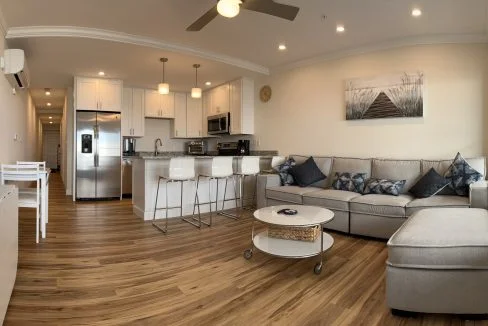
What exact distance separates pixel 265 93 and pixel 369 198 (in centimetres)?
297

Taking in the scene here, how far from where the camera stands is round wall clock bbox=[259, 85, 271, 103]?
5.46m

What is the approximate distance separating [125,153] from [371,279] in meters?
5.61

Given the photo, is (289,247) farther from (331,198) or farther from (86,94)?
(86,94)

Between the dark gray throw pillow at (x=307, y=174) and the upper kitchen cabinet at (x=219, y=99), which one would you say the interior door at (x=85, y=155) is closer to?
the upper kitchen cabinet at (x=219, y=99)

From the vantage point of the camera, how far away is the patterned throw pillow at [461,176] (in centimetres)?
309

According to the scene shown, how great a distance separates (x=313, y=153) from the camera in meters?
4.79

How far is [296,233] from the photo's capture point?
2.75 meters

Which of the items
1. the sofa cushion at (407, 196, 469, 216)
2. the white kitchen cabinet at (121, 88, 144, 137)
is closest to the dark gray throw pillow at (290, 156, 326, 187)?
the sofa cushion at (407, 196, 469, 216)

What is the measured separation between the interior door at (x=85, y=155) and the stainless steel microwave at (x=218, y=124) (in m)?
2.31

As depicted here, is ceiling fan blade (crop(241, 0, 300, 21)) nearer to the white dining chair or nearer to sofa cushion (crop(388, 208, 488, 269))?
sofa cushion (crop(388, 208, 488, 269))

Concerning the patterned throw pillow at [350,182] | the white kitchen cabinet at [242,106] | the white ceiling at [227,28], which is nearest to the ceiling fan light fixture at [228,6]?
the white ceiling at [227,28]

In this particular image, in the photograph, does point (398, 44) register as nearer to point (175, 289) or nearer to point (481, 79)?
point (481, 79)

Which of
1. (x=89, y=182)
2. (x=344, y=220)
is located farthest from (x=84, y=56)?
(x=344, y=220)

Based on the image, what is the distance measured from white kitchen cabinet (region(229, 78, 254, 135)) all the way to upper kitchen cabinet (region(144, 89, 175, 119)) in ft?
5.55
